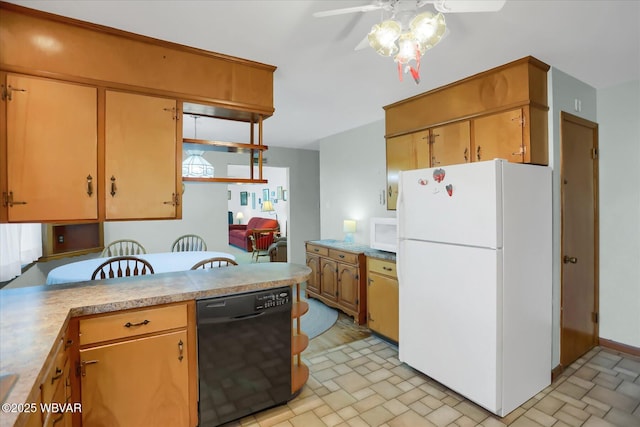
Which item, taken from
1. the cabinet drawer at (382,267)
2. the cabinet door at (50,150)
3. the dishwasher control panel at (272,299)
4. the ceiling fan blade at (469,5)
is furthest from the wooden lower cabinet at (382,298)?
the cabinet door at (50,150)

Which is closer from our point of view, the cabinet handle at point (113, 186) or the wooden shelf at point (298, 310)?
the cabinet handle at point (113, 186)

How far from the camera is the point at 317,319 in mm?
3994

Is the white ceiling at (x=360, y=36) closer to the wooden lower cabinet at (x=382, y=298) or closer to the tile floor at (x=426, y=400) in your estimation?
the wooden lower cabinet at (x=382, y=298)

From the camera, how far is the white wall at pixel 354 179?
430 centimetres

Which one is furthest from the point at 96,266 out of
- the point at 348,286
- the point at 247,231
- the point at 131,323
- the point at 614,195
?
the point at 247,231

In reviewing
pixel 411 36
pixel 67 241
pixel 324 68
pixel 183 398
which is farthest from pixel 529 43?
pixel 67 241

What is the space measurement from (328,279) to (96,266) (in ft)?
8.49

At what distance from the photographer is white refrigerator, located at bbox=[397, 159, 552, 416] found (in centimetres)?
211

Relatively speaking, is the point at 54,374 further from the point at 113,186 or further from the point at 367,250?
the point at 367,250

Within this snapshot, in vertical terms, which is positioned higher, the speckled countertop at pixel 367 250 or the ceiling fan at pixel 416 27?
the ceiling fan at pixel 416 27

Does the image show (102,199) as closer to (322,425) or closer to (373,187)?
(322,425)

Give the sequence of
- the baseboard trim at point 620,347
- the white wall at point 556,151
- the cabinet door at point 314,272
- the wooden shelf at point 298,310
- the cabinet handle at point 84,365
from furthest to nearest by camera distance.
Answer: the cabinet door at point 314,272 < the baseboard trim at point 620,347 < the white wall at point 556,151 < the wooden shelf at point 298,310 < the cabinet handle at point 84,365

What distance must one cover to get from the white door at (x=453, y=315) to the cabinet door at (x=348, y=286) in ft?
3.30

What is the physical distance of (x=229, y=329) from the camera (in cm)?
200
